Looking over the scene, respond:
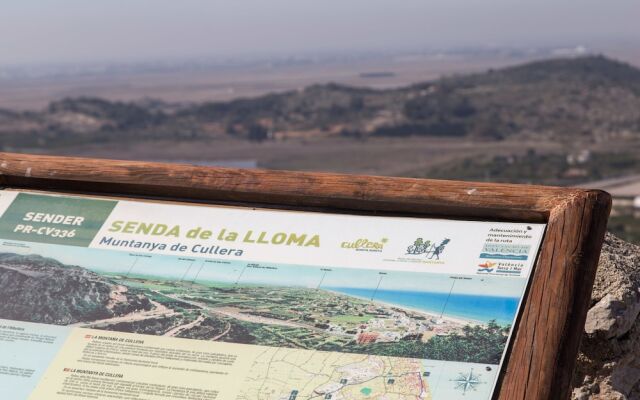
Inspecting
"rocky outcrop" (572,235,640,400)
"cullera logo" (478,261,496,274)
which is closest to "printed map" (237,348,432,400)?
"cullera logo" (478,261,496,274)

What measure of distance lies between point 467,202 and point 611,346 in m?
0.59

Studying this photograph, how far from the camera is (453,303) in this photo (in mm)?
1930

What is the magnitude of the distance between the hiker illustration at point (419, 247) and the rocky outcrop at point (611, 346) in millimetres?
581

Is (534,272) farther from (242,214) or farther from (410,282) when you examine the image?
(242,214)

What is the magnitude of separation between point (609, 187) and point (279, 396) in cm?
5347

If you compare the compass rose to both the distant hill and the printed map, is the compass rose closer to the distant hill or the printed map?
the printed map

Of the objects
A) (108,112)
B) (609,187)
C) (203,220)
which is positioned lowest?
(108,112)

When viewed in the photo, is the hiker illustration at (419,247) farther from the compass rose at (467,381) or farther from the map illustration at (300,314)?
the compass rose at (467,381)

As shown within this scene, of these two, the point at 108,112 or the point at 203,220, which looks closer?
the point at 203,220

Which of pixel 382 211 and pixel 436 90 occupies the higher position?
pixel 382 211

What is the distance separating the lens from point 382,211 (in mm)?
2242

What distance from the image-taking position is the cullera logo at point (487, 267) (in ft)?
6.43

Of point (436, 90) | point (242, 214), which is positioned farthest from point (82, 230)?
point (436, 90)

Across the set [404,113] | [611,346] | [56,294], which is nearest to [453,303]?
[611,346]
